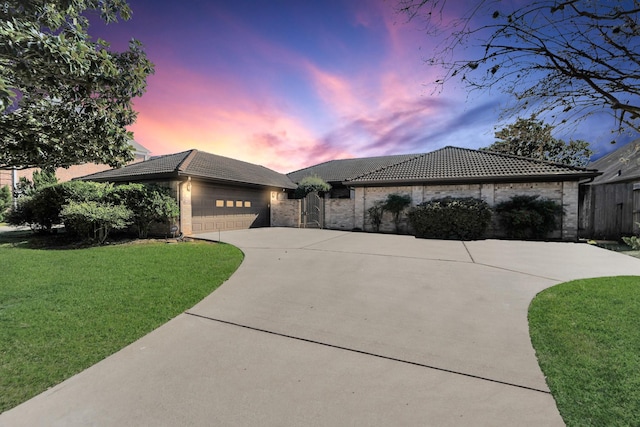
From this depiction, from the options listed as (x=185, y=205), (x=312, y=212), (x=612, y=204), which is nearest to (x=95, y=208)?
(x=185, y=205)

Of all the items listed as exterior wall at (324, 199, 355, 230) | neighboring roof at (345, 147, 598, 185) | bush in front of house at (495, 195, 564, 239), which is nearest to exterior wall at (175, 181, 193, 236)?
exterior wall at (324, 199, 355, 230)

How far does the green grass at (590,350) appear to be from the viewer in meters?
2.12

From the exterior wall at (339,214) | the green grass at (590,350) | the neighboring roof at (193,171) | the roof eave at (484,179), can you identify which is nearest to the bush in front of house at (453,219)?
the roof eave at (484,179)

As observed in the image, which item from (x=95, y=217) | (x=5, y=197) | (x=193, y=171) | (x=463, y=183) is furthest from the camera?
(x=5, y=197)

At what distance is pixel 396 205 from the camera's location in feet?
48.1

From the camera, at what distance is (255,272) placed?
6.31 meters

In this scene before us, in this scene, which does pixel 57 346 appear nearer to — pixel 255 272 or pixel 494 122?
pixel 255 272

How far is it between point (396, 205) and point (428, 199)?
1612mm

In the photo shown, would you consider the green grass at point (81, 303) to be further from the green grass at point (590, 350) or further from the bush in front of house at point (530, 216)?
the bush in front of house at point (530, 216)

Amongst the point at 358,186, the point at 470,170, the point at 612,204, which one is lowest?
the point at 612,204

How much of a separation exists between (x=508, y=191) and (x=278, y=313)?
13.1m

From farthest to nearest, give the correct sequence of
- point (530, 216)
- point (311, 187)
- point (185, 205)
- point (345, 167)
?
point (345, 167), point (311, 187), point (185, 205), point (530, 216)

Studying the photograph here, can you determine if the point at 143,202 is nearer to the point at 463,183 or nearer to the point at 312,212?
the point at 312,212

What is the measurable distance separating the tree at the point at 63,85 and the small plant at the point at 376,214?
38.7 ft
